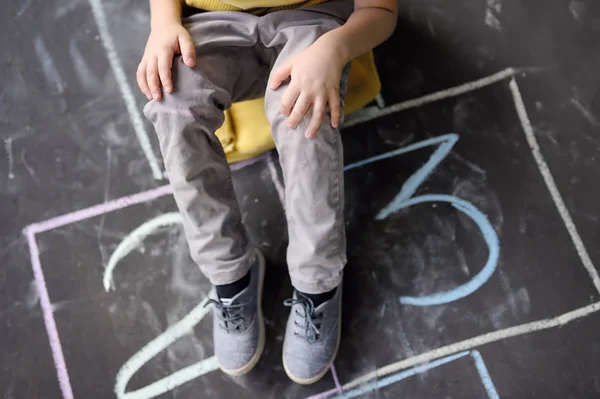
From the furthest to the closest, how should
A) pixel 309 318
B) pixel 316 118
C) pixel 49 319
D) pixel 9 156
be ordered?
pixel 9 156 < pixel 49 319 < pixel 309 318 < pixel 316 118

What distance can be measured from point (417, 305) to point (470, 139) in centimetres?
33

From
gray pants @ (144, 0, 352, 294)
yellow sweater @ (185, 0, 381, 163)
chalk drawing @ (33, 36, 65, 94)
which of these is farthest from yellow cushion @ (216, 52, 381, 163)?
chalk drawing @ (33, 36, 65, 94)

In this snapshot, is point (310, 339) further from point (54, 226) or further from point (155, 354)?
point (54, 226)

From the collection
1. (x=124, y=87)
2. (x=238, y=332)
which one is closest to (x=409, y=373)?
(x=238, y=332)

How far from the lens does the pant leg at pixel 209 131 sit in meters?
0.76

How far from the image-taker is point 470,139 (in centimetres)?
102

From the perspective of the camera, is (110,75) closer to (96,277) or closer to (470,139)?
(96,277)

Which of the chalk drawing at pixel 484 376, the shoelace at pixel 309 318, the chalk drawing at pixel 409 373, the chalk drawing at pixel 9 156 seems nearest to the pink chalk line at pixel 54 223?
the chalk drawing at pixel 9 156

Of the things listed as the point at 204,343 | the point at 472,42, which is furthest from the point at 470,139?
the point at 204,343

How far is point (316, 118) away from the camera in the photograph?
2.40 ft

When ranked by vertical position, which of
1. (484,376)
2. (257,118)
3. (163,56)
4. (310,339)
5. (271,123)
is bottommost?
(484,376)

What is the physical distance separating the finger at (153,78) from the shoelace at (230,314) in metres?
0.34

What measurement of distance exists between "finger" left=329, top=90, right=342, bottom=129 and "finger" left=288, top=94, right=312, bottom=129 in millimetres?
32

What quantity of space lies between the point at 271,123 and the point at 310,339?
0.35 metres
